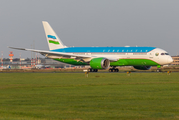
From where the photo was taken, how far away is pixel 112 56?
6044 centimetres

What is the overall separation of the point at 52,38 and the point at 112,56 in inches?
606

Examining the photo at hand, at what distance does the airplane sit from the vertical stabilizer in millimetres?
893

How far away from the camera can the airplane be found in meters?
57.8

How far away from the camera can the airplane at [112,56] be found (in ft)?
190

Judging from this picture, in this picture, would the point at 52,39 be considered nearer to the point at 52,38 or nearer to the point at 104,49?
the point at 52,38

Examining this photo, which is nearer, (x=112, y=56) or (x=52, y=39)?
(x=112, y=56)

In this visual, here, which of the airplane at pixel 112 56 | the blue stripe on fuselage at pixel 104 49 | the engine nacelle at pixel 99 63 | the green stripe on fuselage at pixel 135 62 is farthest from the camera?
the blue stripe on fuselage at pixel 104 49

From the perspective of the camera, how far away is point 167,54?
192ft

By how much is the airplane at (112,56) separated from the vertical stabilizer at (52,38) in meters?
0.89

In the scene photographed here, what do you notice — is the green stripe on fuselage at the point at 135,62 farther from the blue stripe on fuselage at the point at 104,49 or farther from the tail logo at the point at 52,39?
the tail logo at the point at 52,39

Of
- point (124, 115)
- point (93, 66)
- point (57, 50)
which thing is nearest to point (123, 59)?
point (93, 66)

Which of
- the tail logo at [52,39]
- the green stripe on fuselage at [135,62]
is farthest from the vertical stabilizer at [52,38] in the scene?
the green stripe on fuselage at [135,62]

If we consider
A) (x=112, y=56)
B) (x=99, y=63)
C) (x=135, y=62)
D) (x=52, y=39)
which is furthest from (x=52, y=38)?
(x=135, y=62)

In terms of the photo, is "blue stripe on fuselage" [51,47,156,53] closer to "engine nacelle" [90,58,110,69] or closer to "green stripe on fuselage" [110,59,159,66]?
"green stripe on fuselage" [110,59,159,66]
